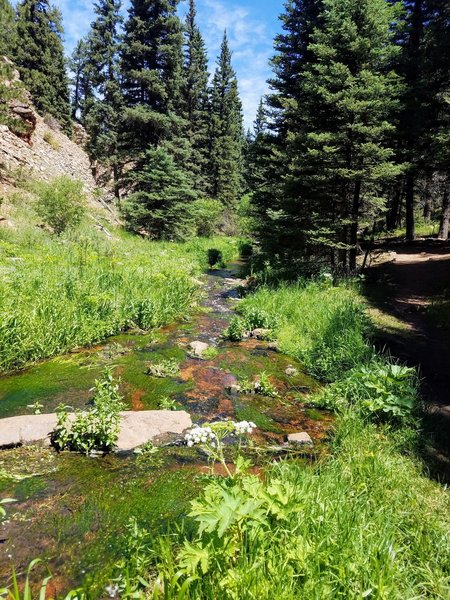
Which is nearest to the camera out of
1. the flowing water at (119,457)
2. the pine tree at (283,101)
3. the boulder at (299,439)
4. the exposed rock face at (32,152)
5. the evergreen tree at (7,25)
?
the flowing water at (119,457)

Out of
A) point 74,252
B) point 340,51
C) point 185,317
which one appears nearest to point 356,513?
point 185,317

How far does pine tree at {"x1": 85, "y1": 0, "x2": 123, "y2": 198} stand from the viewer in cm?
2720

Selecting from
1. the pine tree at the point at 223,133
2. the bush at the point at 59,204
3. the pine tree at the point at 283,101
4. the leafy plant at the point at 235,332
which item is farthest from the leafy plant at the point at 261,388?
the pine tree at the point at 223,133

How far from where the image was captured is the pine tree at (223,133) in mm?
39000

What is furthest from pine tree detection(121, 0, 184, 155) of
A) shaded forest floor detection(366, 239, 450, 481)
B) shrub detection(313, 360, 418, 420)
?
shrub detection(313, 360, 418, 420)

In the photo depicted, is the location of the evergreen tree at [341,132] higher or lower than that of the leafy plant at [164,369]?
higher

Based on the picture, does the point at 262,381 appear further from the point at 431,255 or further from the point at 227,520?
the point at 431,255

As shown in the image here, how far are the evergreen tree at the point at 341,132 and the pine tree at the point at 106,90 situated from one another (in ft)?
62.0

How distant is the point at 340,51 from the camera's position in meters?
11.2

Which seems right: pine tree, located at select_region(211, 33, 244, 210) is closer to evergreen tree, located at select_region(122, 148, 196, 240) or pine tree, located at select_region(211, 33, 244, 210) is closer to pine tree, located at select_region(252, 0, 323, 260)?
evergreen tree, located at select_region(122, 148, 196, 240)

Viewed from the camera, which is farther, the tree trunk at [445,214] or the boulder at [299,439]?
the tree trunk at [445,214]

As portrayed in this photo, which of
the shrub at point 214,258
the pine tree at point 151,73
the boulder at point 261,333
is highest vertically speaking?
the pine tree at point 151,73

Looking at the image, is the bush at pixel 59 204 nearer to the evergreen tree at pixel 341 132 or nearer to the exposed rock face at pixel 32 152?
the exposed rock face at pixel 32 152

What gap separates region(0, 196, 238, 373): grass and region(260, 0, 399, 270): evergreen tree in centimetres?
483
